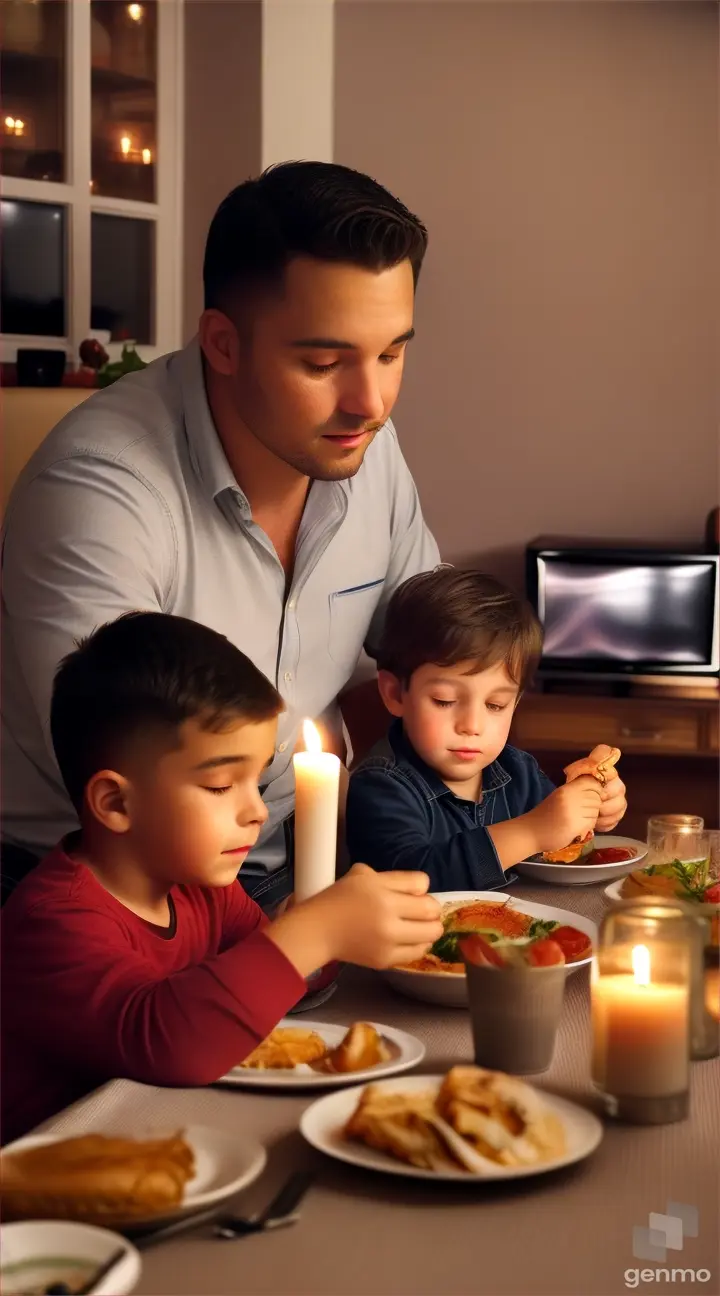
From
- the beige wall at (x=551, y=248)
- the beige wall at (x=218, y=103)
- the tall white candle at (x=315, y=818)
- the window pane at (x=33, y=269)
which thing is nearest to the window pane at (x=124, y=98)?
the beige wall at (x=218, y=103)

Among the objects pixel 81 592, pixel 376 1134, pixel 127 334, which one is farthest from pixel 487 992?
pixel 127 334

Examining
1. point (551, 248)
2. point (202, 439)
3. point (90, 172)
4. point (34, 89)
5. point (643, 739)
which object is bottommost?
point (643, 739)

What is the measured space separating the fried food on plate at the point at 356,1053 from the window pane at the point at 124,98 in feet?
11.4

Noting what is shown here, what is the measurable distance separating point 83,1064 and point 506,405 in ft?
12.3

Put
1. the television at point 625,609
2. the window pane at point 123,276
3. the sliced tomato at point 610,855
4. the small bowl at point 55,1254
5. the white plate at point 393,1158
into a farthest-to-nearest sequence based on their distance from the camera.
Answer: the television at point 625,609
the window pane at point 123,276
the sliced tomato at point 610,855
the white plate at point 393,1158
the small bowl at point 55,1254

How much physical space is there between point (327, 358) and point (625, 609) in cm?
283

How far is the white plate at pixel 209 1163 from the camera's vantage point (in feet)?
2.73

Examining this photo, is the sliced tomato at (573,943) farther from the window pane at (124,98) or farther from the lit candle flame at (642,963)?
the window pane at (124,98)

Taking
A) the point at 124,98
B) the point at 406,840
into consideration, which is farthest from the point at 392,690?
the point at 124,98

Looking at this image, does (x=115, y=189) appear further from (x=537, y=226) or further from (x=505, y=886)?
(x=505, y=886)

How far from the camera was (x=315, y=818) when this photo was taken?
1108mm

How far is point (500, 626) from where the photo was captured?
1.80m

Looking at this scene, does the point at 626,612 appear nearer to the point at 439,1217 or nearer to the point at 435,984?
the point at 435,984

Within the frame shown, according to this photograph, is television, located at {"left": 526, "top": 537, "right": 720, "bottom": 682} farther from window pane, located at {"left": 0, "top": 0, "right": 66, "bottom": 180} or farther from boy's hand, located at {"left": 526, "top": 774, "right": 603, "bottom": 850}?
boy's hand, located at {"left": 526, "top": 774, "right": 603, "bottom": 850}
